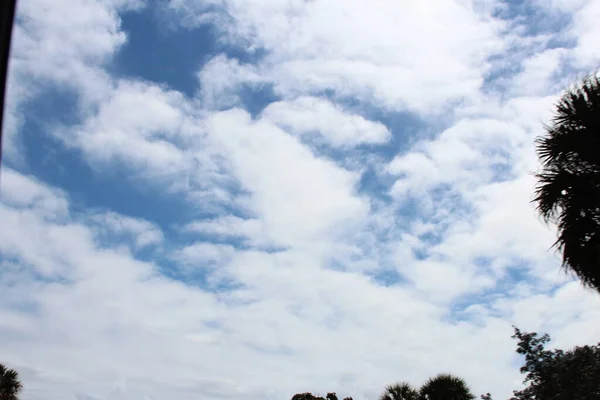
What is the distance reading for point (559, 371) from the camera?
534 inches

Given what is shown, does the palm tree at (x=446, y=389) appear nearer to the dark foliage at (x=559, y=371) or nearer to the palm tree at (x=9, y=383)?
the dark foliage at (x=559, y=371)

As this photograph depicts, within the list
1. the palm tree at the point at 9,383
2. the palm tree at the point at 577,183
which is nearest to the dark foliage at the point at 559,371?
the palm tree at the point at 577,183

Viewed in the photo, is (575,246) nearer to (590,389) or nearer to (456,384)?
(590,389)

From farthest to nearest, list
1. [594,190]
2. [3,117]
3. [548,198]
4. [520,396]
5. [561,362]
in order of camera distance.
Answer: [520,396]
[561,362]
[548,198]
[594,190]
[3,117]

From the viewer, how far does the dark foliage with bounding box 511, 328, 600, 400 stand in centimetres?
1285

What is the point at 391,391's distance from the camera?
23.7 metres

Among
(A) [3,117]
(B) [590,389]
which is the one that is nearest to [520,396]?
(B) [590,389]

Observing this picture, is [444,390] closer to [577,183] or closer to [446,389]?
[446,389]

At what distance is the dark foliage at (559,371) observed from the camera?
1285cm

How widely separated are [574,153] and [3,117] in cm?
1014

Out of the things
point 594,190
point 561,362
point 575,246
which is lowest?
point 561,362

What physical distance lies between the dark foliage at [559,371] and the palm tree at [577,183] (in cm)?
513

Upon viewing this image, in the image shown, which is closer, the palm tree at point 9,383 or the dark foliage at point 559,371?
the dark foliage at point 559,371

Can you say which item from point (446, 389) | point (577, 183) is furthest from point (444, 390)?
point (577, 183)
